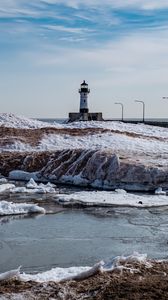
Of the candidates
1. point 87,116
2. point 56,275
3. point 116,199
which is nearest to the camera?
point 56,275

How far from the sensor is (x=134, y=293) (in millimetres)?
11633

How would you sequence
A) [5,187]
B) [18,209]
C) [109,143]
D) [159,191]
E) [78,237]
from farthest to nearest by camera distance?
[109,143] < [5,187] < [159,191] < [18,209] < [78,237]

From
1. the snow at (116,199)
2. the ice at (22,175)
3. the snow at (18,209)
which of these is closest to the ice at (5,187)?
the snow at (116,199)

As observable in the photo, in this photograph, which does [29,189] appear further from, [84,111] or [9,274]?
[84,111]

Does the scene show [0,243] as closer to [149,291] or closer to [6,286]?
[6,286]

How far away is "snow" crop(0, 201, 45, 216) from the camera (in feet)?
73.2

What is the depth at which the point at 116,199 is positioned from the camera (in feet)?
85.8

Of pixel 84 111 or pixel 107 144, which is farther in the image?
pixel 84 111

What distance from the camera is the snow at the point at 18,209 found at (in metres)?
22.3

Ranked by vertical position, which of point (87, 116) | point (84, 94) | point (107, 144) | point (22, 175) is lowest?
point (22, 175)

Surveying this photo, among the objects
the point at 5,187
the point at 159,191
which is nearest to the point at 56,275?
the point at 159,191

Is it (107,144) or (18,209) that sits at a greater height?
(107,144)

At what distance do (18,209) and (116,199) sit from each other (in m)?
5.35

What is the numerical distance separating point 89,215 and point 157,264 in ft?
27.0
